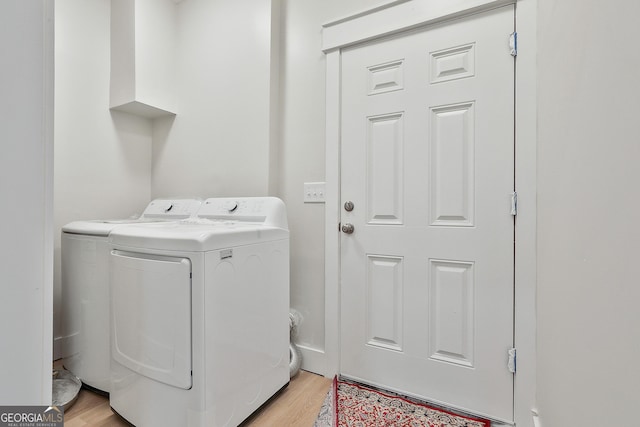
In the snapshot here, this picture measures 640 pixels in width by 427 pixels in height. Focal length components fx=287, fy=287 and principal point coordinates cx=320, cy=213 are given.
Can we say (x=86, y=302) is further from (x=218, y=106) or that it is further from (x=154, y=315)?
(x=218, y=106)

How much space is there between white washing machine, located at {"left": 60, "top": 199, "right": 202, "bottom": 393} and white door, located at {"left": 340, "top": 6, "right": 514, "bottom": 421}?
1.23 meters

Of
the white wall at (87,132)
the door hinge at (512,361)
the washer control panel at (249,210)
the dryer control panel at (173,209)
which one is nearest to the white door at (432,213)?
the door hinge at (512,361)

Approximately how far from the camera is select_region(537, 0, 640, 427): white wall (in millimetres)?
447

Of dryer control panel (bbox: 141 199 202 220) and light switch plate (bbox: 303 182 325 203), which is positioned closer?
light switch plate (bbox: 303 182 325 203)

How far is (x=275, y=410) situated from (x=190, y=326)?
2.24 ft

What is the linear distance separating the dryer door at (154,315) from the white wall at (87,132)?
3.47ft

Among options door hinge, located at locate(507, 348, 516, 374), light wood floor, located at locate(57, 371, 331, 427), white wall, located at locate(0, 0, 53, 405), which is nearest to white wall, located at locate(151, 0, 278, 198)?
light wood floor, located at locate(57, 371, 331, 427)

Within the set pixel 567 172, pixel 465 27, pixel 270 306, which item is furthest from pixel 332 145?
pixel 567 172

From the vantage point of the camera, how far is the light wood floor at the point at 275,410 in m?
1.30

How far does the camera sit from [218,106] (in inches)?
79.7

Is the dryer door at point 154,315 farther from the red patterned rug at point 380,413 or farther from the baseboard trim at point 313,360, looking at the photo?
the baseboard trim at point 313,360

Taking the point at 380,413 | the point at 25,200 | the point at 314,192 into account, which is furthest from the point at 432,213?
the point at 25,200

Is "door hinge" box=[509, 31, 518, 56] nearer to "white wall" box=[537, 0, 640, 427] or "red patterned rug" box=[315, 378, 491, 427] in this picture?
"white wall" box=[537, 0, 640, 427]

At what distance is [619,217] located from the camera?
0.48m
